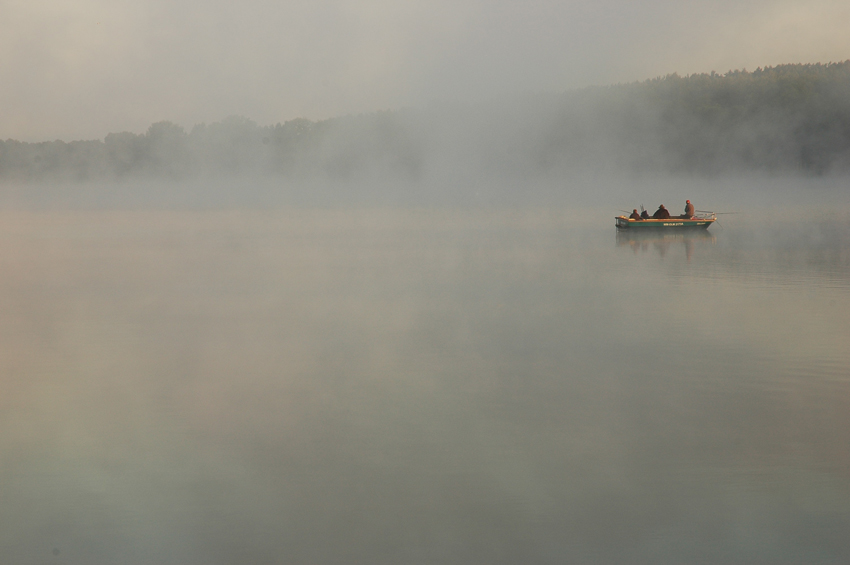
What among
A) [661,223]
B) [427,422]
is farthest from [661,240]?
[427,422]

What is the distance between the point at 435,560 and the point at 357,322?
7.33 m

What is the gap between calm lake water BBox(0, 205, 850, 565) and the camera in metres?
5.08

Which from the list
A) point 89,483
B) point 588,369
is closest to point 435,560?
point 89,483

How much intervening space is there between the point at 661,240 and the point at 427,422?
20.7 metres

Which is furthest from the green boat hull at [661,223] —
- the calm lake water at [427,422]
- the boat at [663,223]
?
the calm lake water at [427,422]

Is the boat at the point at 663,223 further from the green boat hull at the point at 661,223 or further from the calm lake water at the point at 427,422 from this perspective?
the calm lake water at the point at 427,422

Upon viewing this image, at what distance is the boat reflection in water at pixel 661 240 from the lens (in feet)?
76.5

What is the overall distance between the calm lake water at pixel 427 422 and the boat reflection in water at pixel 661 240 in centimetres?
753

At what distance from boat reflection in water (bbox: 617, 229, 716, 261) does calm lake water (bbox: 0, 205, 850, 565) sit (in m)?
7.53

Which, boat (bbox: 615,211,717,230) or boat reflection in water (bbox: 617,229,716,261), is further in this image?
boat (bbox: 615,211,717,230)

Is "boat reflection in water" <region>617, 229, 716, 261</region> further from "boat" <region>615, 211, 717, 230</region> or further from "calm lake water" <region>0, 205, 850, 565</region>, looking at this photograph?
"calm lake water" <region>0, 205, 850, 565</region>

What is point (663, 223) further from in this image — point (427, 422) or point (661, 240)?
point (427, 422)

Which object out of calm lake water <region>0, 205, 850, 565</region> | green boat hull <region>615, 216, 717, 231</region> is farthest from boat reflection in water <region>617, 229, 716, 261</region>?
calm lake water <region>0, 205, 850, 565</region>

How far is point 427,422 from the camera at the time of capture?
7.11m
